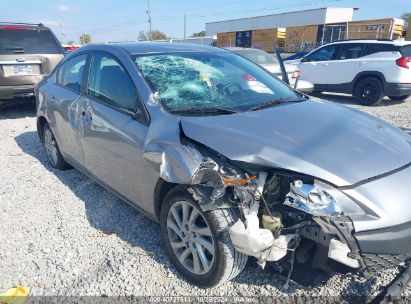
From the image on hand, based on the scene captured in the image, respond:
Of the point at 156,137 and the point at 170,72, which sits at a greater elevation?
the point at 170,72

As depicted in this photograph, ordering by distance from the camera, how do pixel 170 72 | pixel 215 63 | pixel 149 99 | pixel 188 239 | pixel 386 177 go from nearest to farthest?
pixel 386 177, pixel 188 239, pixel 149 99, pixel 170 72, pixel 215 63

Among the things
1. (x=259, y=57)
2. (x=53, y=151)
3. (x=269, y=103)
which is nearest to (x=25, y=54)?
(x=53, y=151)

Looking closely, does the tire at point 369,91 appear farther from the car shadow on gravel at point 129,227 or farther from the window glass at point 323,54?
the car shadow on gravel at point 129,227

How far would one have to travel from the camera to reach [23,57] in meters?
6.96

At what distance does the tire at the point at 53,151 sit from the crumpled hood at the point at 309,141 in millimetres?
2535

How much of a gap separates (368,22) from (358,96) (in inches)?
960

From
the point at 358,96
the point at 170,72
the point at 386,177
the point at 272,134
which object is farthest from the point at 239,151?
the point at 358,96

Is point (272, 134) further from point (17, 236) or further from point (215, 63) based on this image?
point (17, 236)

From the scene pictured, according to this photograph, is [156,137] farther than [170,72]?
No

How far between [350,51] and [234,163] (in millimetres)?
8699

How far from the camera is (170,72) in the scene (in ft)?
9.77

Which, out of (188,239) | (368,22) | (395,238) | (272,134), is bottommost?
(188,239)

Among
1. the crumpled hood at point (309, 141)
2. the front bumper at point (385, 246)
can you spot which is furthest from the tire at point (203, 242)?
the front bumper at point (385, 246)

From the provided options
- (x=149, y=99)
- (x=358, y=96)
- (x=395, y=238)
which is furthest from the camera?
(x=358, y=96)
